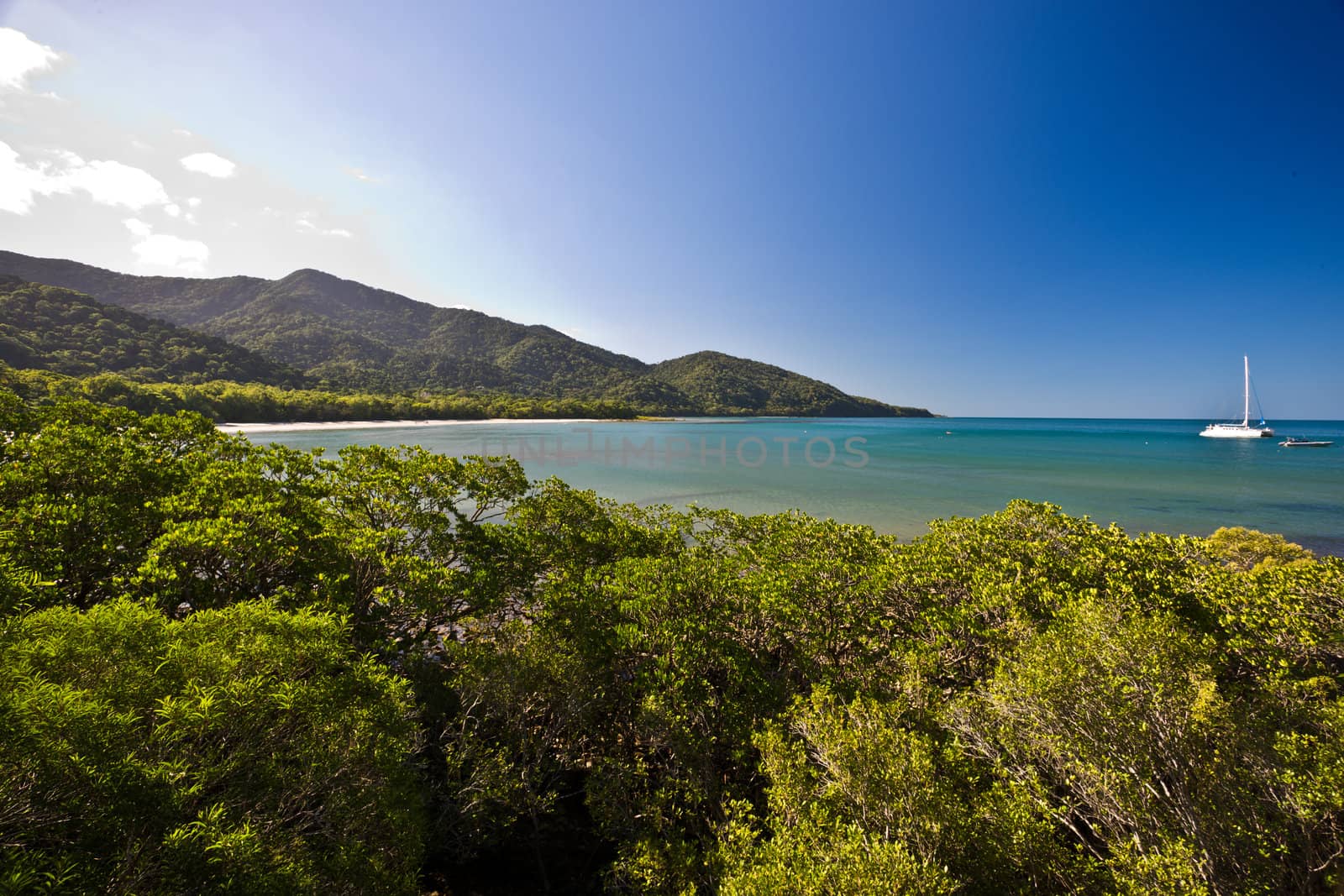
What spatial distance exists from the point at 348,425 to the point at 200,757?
7787 cm

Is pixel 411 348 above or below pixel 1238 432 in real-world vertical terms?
above

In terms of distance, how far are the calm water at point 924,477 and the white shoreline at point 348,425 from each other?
3.90 m

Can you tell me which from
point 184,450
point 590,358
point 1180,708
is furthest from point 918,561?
point 590,358

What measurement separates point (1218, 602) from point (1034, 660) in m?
4.51

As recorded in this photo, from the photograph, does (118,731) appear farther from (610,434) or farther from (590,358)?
(590,358)

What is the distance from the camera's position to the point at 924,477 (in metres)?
43.5

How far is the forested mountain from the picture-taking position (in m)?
126

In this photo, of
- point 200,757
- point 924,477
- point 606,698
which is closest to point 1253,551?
point 606,698

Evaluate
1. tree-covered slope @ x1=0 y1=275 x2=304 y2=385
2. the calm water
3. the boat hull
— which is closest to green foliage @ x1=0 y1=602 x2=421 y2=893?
the calm water

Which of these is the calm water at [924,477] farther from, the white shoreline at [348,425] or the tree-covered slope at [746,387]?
the tree-covered slope at [746,387]

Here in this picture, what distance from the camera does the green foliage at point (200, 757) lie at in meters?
3.02

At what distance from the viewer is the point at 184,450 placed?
36.7 feet

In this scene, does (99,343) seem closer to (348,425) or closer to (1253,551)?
(348,425)

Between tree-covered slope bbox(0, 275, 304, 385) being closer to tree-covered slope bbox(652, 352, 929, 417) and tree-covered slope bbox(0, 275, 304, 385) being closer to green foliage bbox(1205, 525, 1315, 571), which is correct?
green foliage bbox(1205, 525, 1315, 571)
